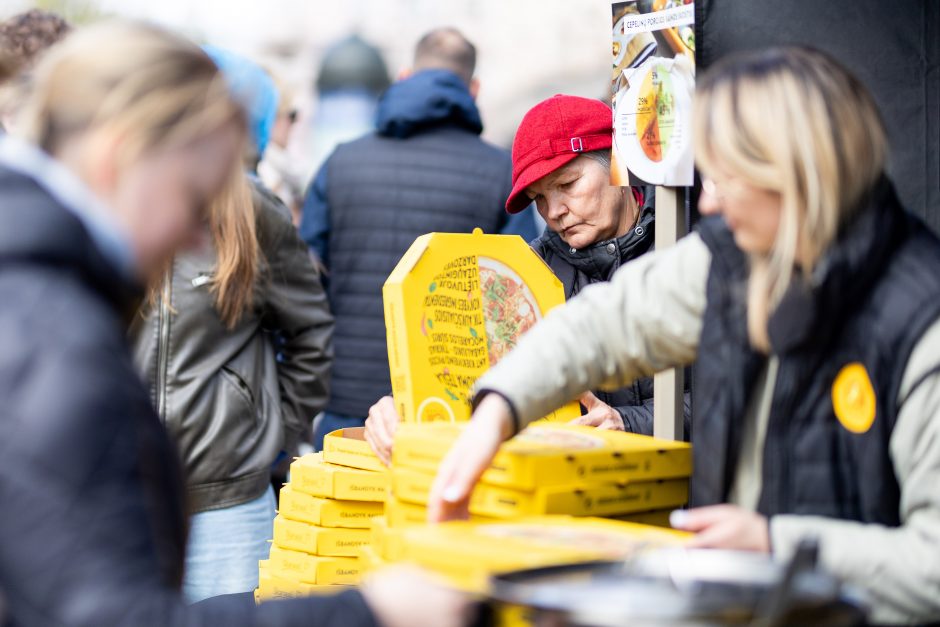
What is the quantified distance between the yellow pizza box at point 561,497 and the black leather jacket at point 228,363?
4.09 ft

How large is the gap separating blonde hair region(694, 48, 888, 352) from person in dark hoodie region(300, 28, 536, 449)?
8.81ft

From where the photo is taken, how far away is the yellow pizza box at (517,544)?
1.43 m

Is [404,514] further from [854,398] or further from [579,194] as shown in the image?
[579,194]

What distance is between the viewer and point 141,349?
10.2ft

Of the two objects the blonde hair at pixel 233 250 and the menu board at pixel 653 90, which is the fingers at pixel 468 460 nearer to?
the menu board at pixel 653 90

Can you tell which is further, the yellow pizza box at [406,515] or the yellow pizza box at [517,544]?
the yellow pizza box at [406,515]

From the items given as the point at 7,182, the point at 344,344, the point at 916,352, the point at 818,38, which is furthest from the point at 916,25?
the point at 344,344

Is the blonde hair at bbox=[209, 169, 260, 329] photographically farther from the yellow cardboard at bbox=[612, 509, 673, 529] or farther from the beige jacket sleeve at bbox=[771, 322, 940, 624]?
the beige jacket sleeve at bbox=[771, 322, 940, 624]

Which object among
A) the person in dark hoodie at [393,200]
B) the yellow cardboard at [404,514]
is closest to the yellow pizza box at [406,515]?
the yellow cardboard at [404,514]

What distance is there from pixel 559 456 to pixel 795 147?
23.8 inches

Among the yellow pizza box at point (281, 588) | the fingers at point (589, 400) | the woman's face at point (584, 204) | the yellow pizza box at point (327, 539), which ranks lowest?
the yellow pizza box at point (281, 588)

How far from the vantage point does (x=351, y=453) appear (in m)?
2.63

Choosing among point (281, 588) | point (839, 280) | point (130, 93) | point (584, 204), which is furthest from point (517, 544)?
point (584, 204)

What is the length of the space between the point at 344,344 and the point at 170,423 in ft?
4.78
